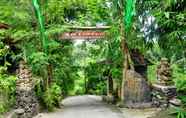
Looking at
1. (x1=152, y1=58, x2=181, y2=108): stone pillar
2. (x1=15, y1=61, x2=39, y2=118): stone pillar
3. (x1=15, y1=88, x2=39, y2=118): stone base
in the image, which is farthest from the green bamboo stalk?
(x1=152, y1=58, x2=181, y2=108): stone pillar

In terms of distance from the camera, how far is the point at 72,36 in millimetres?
15922

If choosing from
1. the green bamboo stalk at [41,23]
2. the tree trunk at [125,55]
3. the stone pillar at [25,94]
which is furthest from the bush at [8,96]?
the tree trunk at [125,55]

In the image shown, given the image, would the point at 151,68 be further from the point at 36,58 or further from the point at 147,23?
the point at 36,58

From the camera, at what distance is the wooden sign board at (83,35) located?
626 inches

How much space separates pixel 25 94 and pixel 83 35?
4.10m

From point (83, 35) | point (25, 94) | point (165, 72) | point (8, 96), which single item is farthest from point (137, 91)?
point (8, 96)

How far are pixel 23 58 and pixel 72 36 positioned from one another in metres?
2.53

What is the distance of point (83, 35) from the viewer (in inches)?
629

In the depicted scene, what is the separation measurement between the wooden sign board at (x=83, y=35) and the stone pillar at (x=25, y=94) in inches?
115

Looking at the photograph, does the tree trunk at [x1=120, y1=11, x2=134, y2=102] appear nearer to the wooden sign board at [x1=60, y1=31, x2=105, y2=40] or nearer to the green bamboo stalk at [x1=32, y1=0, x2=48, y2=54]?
the wooden sign board at [x1=60, y1=31, x2=105, y2=40]

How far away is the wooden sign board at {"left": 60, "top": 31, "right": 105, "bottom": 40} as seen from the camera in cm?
1590

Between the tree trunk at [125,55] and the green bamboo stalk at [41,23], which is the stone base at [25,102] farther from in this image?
the tree trunk at [125,55]

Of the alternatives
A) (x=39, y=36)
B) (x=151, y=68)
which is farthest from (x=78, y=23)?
(x=151, y=68)

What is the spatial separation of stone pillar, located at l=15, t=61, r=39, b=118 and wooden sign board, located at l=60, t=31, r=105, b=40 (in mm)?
2927
